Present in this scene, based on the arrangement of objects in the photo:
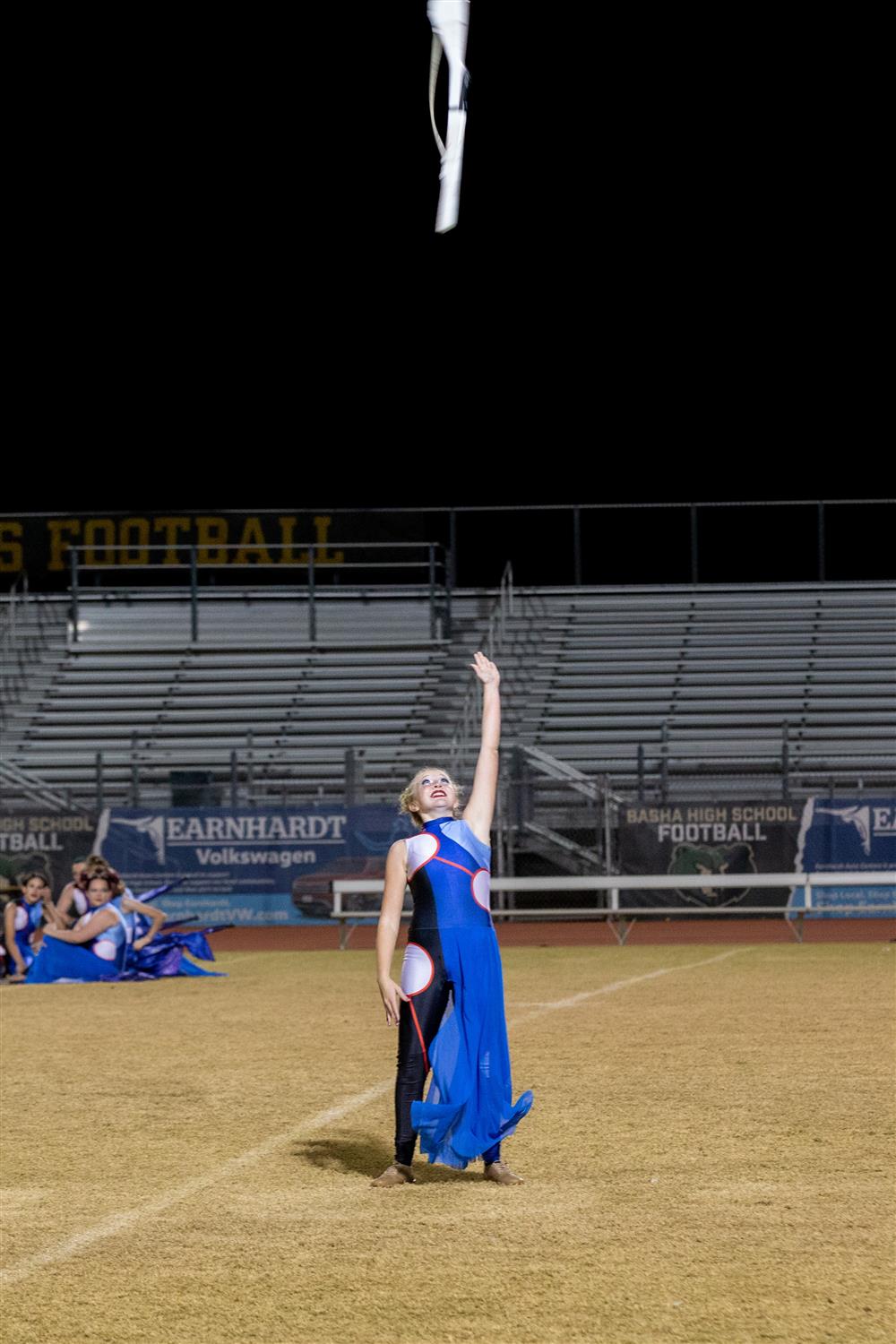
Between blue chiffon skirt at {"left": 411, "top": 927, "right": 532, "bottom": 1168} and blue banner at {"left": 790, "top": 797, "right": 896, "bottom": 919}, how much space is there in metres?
19.8

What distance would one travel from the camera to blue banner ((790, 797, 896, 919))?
1049 inches

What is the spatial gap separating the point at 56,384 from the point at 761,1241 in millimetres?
45077

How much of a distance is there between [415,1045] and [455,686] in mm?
28449

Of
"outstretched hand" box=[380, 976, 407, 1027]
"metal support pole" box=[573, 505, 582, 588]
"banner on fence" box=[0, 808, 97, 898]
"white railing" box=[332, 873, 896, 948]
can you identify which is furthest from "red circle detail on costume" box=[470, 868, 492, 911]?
"metal support pole" box=[573, 505, 582, 588]

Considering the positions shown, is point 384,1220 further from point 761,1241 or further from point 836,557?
point 836,557

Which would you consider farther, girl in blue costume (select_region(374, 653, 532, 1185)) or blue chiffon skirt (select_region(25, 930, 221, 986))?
blue chiffon skirt (select_region(25, 930, 221, 986))

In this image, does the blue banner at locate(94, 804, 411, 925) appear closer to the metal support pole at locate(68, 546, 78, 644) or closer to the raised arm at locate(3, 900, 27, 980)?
the raised arm at locate(3, 900, 27, 980)

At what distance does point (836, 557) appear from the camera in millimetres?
42281

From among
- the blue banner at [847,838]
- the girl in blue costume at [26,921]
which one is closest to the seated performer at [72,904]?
the girl in blue costume at [26,921]

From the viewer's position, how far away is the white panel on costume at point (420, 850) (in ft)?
24.8

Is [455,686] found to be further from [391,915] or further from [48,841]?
[391,915]

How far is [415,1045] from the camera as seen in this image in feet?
24.6

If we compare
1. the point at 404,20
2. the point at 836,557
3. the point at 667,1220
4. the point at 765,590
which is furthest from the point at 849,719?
the point at 667,1220

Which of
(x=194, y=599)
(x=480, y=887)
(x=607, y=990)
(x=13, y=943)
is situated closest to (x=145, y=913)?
(x=13, y=943)
